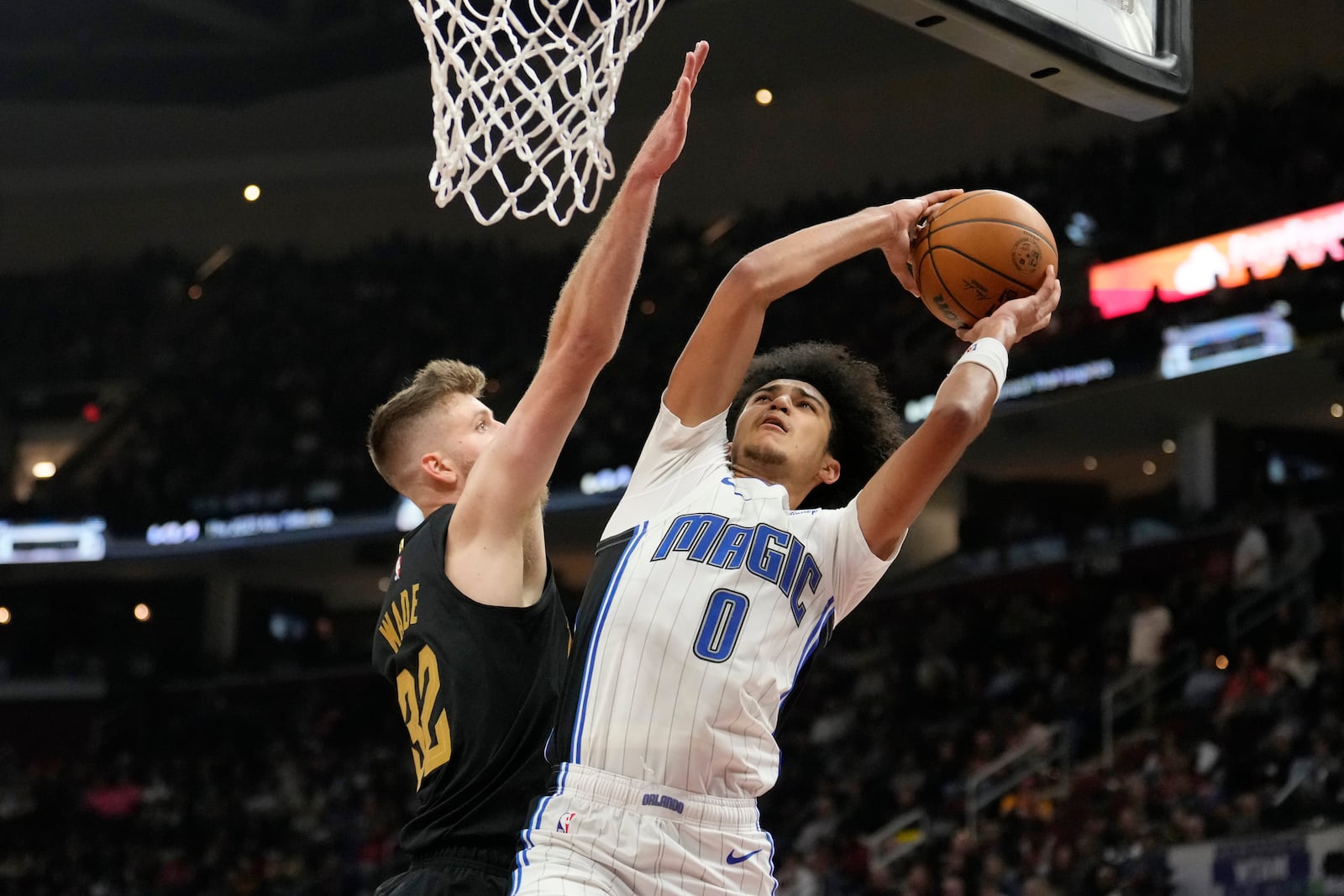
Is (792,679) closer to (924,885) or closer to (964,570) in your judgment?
(924,885)

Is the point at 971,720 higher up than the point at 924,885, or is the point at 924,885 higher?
the point at 971,720

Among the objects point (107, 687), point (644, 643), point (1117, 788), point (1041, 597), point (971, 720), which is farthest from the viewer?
point (107, 687)

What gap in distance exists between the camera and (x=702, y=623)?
3105 mm

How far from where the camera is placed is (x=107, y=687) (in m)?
21.7

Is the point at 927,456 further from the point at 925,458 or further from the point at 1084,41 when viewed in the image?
the point at 1084,41

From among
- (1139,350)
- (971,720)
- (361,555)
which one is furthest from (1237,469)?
(361,555)

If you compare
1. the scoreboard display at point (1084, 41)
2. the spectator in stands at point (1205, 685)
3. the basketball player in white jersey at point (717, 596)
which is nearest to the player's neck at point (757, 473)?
the basketball player in white jersey at point (717, 596)

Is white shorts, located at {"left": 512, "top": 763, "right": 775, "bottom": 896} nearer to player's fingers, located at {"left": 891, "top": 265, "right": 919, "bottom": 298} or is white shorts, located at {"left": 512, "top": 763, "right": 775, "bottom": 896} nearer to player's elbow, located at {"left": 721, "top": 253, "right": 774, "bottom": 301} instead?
player's elbow, located at {"left": 721, "top": 253, "right": 774, "bottom": 301}

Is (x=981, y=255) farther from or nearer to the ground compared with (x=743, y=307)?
farther from the ground

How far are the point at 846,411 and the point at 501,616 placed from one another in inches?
47.8

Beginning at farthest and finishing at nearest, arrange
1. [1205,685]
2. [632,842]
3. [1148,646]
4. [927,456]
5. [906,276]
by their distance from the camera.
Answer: [1148,646]
[1205,685]
[906,276]
[927,456]
[632,842]

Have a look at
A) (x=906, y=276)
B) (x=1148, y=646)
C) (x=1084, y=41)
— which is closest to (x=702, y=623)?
(x=906, y=276)

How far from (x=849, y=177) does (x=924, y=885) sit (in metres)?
11.1

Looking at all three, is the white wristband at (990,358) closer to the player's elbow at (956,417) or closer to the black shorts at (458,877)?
the player's elbow at (956,417)
